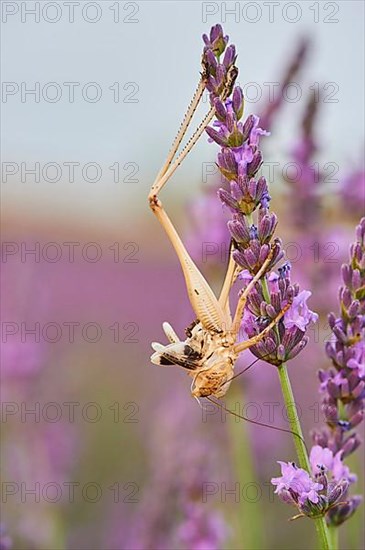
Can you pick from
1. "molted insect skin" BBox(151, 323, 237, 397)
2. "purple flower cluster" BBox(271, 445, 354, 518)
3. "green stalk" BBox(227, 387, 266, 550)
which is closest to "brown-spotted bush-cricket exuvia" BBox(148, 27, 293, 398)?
"molted insect skin" BBox(151, 323, 237, 397)

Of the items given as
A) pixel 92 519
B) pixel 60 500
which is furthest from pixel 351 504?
pixel 92 519

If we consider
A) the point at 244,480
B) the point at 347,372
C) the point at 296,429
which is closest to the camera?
the point at 296,429

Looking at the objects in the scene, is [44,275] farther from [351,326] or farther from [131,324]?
[131,324]

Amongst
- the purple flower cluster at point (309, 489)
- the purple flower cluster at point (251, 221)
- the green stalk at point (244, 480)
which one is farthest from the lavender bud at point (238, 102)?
the green stalk at point (244, 480)

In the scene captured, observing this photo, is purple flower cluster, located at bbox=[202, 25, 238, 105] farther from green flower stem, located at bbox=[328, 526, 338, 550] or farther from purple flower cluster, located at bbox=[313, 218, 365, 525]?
green flower stem, located at bbox=[328, 526, 338, 550]

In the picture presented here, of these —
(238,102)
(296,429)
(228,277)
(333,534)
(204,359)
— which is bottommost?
(333,534)

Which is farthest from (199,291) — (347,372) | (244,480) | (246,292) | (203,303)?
(244,480)

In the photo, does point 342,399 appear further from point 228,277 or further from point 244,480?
point 244,480
